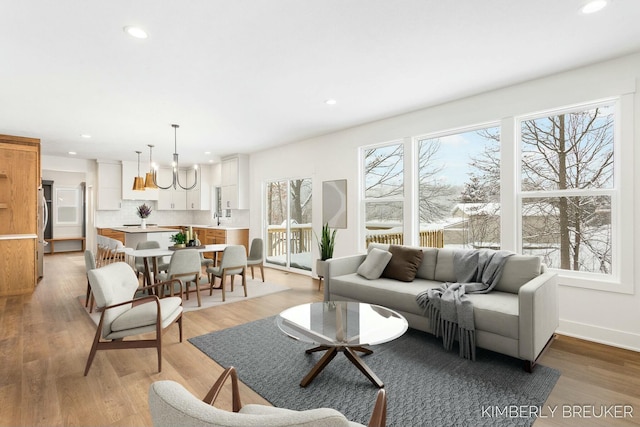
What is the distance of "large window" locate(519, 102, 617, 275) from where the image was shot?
3.13 metres

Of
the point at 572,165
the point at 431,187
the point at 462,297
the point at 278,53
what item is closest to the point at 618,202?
the point at 572,165

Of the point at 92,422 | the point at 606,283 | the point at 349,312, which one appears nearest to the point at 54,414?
the point at 92,422

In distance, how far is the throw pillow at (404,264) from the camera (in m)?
3.64

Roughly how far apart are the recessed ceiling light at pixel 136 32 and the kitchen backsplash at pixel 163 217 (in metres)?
5.38

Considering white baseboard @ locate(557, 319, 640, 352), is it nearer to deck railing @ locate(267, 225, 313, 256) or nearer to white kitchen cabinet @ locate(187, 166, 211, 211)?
deck railing @ locate(267, 225, 313, 256)

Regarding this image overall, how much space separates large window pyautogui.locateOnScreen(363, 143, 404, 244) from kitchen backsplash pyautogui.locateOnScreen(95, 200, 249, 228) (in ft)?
11.7

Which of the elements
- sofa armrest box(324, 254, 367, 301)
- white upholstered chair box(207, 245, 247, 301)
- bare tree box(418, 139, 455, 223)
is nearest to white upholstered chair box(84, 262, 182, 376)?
white upholstered chair box(207, 245, 247, 301)

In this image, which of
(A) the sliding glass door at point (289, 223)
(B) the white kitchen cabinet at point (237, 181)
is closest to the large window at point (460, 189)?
(A) the sliding glass door at point (289, 223)

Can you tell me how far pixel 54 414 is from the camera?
1963mm

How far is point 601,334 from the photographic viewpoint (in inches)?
119

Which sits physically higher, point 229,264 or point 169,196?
point 169,196

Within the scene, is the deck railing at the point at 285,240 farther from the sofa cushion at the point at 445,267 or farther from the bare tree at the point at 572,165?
the bare tree at the point at 572,165

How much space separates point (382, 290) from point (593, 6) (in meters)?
2.75

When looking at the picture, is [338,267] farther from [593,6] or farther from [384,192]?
[593,6]
